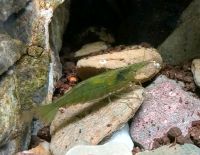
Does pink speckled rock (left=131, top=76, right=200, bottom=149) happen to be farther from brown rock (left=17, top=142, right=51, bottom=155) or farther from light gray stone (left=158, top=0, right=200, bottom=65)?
brown rock (left=17, top=142, right=51, bottom=155)

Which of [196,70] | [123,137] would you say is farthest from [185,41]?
[123,137]

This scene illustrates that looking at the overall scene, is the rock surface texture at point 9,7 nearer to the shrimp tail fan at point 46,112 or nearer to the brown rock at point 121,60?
the shrimp tail fan at point 46,112

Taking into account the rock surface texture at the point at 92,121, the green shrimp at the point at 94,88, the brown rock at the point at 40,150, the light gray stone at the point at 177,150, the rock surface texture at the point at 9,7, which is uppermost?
the rock surface texture at the point at 9,7

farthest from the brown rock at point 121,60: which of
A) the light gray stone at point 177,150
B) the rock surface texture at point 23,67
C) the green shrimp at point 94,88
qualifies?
the light gray stone at point 177,150

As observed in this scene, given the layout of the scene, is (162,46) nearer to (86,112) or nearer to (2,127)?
(86,112)

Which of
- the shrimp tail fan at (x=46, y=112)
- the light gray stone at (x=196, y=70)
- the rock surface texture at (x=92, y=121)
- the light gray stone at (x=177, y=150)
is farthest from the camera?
the light gray stone at (x=196, y=70)

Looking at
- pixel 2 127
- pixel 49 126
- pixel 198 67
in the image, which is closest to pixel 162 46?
pixel 198 67

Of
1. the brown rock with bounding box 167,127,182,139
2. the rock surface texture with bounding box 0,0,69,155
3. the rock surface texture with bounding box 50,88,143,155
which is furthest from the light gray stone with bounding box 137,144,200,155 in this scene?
the rock surface texture with bounding box 0,0,69,155
